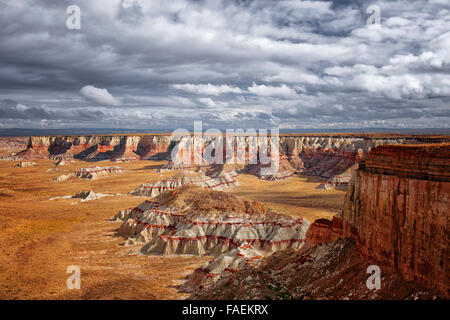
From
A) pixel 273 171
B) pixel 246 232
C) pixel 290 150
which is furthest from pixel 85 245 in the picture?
pixel 290 150

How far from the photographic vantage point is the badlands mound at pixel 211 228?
43.8m

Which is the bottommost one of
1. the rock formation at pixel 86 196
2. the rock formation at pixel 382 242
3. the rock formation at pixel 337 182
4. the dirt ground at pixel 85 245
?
the dirt ground at pixel 85 245

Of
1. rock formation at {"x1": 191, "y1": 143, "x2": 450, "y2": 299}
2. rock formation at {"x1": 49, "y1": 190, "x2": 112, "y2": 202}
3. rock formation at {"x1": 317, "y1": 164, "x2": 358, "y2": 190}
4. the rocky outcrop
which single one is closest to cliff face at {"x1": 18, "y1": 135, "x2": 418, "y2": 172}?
rock formation at {"x1": 317, "y1": 164, "x2": 358, "y2": 190}

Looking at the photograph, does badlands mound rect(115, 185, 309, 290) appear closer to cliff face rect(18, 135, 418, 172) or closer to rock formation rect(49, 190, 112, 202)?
rock formation rect(49, 190, 112, 202)

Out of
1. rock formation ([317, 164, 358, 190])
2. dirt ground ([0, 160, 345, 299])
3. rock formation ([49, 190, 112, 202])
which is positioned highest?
rock formation ([317, 164, 358, 190])

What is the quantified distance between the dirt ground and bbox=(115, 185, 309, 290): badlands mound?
7.71 ft

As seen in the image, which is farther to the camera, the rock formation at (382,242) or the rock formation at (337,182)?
the rock formation at (337,182)

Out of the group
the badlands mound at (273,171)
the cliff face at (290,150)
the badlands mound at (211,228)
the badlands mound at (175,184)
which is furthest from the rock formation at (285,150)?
the badlands mound at (211,228)

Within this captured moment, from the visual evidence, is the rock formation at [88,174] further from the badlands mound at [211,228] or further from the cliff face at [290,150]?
the badlands mound at [211,228]

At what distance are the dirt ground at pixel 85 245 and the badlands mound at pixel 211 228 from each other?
2.35 meters

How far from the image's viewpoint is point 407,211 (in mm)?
15148

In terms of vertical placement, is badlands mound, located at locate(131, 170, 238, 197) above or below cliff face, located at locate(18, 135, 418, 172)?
below

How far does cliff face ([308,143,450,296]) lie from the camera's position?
13.7 metres

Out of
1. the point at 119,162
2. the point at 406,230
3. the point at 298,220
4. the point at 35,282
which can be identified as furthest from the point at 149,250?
the point at 119,162
